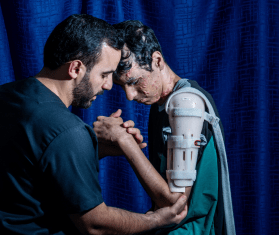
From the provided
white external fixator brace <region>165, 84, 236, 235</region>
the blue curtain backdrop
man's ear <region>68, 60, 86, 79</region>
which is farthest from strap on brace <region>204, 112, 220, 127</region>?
the blue curtain backdrop

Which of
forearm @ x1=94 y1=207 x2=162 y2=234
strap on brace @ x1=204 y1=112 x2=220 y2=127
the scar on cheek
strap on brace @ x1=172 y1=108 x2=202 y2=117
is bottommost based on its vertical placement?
forearm @ x1=94 y1=207 x2=162 y2=234

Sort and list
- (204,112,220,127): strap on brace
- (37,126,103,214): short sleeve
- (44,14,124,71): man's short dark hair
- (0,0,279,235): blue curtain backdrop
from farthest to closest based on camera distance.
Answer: (0,0,279,235): blue curtain backdrop, (204,112,220,127): strap on brace, (44,14,124,71): man's short dark hair, (37,126,103,214): short sleeve

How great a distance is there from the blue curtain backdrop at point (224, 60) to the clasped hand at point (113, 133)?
1.69 feet

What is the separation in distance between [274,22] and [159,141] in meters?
0.84

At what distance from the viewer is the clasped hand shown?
3.35 ft

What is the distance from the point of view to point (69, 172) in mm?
727

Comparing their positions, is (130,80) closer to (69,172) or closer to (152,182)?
(152,182)

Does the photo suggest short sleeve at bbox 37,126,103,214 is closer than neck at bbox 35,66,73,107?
Yes

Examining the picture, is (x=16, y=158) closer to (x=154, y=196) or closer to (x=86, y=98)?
(x=86, y=98)

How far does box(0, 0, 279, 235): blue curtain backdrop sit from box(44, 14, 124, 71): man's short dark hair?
68 cm

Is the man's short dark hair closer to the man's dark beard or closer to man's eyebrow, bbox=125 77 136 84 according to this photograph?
the man's dark beard

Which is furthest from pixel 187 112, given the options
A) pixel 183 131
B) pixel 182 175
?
pixel 182 175

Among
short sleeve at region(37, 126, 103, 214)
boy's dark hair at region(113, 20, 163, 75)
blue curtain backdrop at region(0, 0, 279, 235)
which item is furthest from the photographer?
blue curtain backdrop at region(0, 0, 279, 235)

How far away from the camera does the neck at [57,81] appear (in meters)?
0.90
